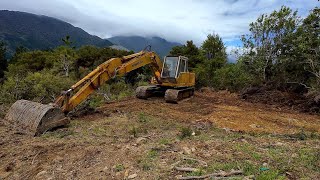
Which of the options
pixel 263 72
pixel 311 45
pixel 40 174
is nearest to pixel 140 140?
pixel 40 174

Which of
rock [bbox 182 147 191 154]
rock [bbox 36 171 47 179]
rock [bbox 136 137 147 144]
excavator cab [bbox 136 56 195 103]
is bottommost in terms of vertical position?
rock [bbox 36 171 47 179]

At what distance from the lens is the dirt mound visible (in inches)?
514

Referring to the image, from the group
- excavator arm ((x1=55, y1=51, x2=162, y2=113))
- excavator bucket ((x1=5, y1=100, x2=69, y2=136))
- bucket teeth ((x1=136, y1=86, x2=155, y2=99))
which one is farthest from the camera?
bucket teeth ((x1=136, y1=86, x2=155, y2=99))

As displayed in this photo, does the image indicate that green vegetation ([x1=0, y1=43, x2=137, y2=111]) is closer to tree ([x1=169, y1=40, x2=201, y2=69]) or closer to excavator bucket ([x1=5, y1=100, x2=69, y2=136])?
excavator bucket ([x1=5, y1=100, x2=69, y2=136])

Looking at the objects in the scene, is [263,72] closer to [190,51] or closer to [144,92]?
[144,92]

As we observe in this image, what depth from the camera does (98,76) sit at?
31.9 feet

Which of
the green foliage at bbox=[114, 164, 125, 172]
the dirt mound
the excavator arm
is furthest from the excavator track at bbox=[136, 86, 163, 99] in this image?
the green foliage at bbox=[114, 164, 125, 172]

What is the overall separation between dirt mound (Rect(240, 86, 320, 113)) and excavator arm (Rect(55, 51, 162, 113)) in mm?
5669

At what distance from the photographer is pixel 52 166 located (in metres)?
5.39

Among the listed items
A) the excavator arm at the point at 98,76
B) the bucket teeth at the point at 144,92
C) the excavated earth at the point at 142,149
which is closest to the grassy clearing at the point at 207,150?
the excavated earth at the point at 142,149

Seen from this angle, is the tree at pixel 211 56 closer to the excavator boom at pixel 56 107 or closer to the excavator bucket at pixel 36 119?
the excavator boom at pixel 56 107

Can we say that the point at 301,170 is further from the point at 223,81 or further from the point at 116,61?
the point at 223,81

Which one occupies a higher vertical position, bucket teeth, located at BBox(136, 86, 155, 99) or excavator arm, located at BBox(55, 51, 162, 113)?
excavator arm, located at BBox(55, 51, 162, 113)

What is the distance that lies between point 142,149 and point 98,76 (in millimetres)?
4441
